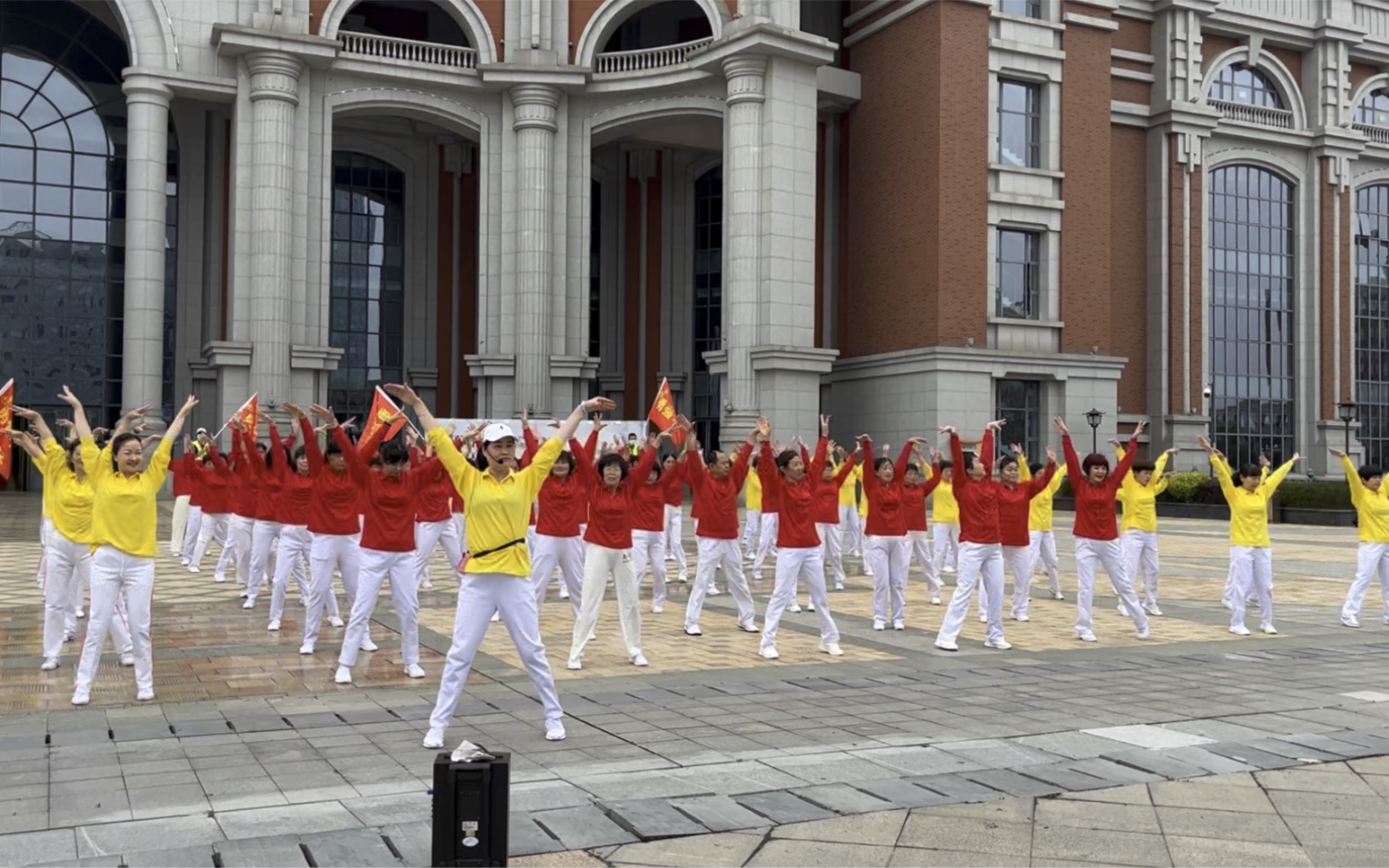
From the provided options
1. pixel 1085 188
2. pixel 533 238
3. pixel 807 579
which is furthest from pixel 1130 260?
pixel 807 579

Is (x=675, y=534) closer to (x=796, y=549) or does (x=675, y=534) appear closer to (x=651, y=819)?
(x=796, y=549)

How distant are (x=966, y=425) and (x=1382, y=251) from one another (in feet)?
85.9

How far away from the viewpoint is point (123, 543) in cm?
938

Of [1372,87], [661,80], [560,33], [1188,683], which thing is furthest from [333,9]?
[1372,87]

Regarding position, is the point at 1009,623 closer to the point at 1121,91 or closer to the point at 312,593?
the point at 312,593

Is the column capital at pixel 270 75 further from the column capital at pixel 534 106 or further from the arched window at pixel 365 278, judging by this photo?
the arched window at pixel 365 278

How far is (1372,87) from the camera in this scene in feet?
165

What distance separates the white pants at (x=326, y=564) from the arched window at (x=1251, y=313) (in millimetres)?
42528

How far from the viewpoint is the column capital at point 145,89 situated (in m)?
35.8

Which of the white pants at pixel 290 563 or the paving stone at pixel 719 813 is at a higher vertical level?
the white pants at pixel 290 563

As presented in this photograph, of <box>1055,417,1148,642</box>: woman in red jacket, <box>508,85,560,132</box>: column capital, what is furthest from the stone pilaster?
<box>1055,417,1148,642</box>: woman in red jacket

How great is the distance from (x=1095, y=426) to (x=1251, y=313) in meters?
14.7

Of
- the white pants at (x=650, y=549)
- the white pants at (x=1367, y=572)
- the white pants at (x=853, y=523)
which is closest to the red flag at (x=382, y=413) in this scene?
the white pants at (x=650, y=549)

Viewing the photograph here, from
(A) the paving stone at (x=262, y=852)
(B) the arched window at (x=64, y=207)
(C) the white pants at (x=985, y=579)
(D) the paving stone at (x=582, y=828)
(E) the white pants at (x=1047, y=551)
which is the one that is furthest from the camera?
(B) the arched window at (x=64, y=207)
